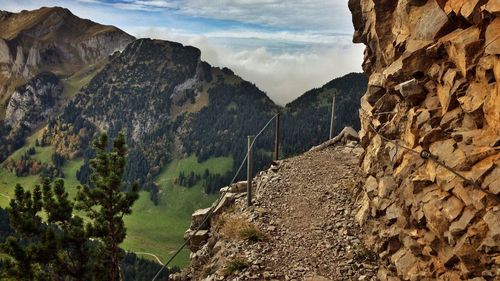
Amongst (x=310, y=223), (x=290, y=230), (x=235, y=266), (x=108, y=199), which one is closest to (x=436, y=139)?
(x=235, y=266)

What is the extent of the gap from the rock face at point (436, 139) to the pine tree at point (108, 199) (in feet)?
64.3

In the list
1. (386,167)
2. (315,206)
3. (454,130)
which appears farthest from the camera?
(315,206)

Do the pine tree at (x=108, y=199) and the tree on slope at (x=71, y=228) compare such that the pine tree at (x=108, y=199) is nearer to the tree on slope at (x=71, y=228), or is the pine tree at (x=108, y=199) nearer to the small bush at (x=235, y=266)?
the tree on slope at (x=71, y=228)

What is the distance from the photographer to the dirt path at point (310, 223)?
65.8ft

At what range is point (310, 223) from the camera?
24922mm

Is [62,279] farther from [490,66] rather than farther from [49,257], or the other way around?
[490,66]

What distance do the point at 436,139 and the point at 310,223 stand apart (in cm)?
1146

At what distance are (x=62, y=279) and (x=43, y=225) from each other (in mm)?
4264

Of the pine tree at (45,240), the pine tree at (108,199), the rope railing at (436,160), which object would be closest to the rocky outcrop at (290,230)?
the rope railing at (436,160)

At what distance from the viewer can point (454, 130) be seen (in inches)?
560

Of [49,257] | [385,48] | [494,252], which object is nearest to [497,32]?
[494,252]

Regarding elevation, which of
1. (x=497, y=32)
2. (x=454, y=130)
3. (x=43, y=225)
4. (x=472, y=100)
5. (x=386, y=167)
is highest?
(x=497, y=32)

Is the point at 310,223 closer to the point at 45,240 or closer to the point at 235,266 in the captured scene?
the point at 235,266

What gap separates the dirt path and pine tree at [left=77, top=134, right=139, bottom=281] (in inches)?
436
